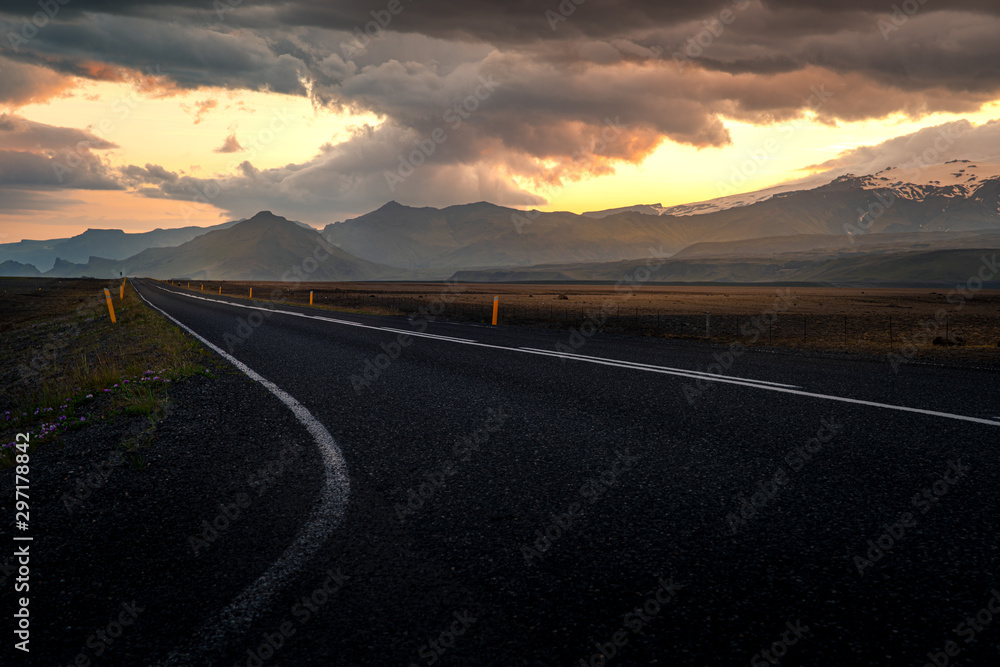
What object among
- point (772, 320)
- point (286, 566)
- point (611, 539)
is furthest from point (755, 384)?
point (772, 320)

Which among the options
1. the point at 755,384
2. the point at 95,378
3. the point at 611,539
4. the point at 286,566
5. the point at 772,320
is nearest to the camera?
the point at 286,566

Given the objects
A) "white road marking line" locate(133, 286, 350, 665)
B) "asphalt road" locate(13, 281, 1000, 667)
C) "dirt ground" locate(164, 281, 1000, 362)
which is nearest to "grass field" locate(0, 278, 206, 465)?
"asphalt road" locate(13, 281, 1000, 667)

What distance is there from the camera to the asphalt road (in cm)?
244

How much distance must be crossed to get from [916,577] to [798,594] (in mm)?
672

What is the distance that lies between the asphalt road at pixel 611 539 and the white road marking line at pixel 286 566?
15mm

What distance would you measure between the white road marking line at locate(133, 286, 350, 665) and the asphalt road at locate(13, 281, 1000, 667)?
2cm

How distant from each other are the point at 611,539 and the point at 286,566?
1863 millimetres

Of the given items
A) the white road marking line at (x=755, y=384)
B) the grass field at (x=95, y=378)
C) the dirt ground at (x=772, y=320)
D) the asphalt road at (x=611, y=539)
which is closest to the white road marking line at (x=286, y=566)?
the asphalt road at (x=611, y=539)

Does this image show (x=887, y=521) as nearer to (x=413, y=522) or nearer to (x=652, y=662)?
(x=652, y=662)

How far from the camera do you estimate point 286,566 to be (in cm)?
309

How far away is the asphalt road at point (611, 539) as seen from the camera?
95.9 inches

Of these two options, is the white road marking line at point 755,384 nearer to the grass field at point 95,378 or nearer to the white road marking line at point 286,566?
the white road marking line at point 286,566

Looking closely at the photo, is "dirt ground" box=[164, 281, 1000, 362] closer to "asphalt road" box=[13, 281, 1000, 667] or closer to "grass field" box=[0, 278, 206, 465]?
"asphalt road" box=[13, 281, 1000, 667]

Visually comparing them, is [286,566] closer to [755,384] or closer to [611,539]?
[611,539]
